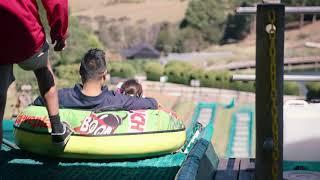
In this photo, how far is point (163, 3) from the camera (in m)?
81.9

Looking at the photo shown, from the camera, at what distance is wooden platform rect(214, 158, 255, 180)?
3.56 m

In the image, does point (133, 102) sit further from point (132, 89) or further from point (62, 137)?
point (62, 137)

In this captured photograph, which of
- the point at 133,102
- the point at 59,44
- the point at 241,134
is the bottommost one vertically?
the point at 241,134

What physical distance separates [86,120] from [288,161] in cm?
129

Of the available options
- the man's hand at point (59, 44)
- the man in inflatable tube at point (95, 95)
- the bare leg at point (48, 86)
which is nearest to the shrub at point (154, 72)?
the man in inflatable tube at point (95, 95)

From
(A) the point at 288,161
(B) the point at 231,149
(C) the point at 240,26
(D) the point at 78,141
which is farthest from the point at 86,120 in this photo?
(C) the point at 240,26

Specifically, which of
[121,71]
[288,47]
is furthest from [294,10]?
[288,47]

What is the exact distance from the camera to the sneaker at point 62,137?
11.1 ft

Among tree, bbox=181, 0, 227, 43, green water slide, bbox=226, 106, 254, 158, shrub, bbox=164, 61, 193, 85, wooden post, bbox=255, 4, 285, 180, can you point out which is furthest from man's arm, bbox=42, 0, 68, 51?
tree, bbox=181, 0, 227, 43

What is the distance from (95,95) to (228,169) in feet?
3.17

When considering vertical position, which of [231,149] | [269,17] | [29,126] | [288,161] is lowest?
[231,149]

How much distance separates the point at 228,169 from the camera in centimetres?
379

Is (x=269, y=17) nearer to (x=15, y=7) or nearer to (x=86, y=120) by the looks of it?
(x=15, y=7)

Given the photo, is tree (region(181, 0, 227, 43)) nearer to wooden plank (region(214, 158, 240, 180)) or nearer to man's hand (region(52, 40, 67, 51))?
wooden plank (region(214, 158, 240, 180))
